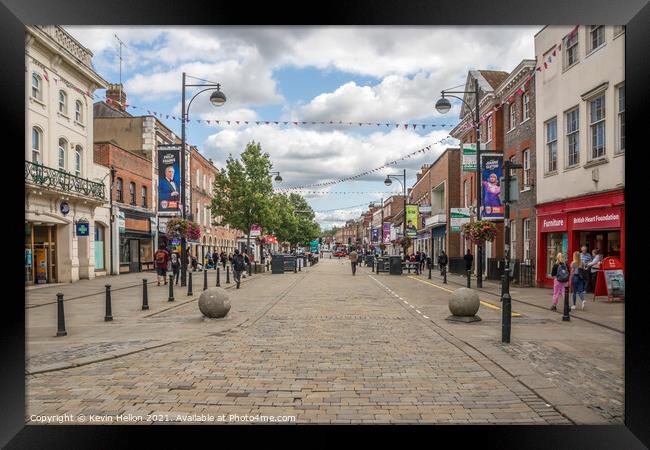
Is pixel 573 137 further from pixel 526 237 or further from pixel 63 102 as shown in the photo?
pixel 63 102

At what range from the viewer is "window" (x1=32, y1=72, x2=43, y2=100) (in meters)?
24.5

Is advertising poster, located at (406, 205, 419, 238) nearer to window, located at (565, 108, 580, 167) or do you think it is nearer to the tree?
the tree

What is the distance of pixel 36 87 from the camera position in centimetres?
2478

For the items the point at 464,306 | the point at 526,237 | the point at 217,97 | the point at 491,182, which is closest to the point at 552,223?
the point at 491,182

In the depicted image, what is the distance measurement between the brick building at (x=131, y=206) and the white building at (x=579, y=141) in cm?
2508

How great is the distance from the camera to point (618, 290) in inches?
629

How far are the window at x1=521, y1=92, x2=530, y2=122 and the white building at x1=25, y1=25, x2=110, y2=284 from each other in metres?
20.1

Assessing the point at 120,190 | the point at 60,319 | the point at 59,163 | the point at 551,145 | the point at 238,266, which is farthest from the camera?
the point at 120,190

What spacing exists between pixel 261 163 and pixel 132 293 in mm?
21156

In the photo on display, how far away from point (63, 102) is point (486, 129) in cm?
2413

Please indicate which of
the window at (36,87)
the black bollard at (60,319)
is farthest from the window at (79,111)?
the black bollard at (60,319)
